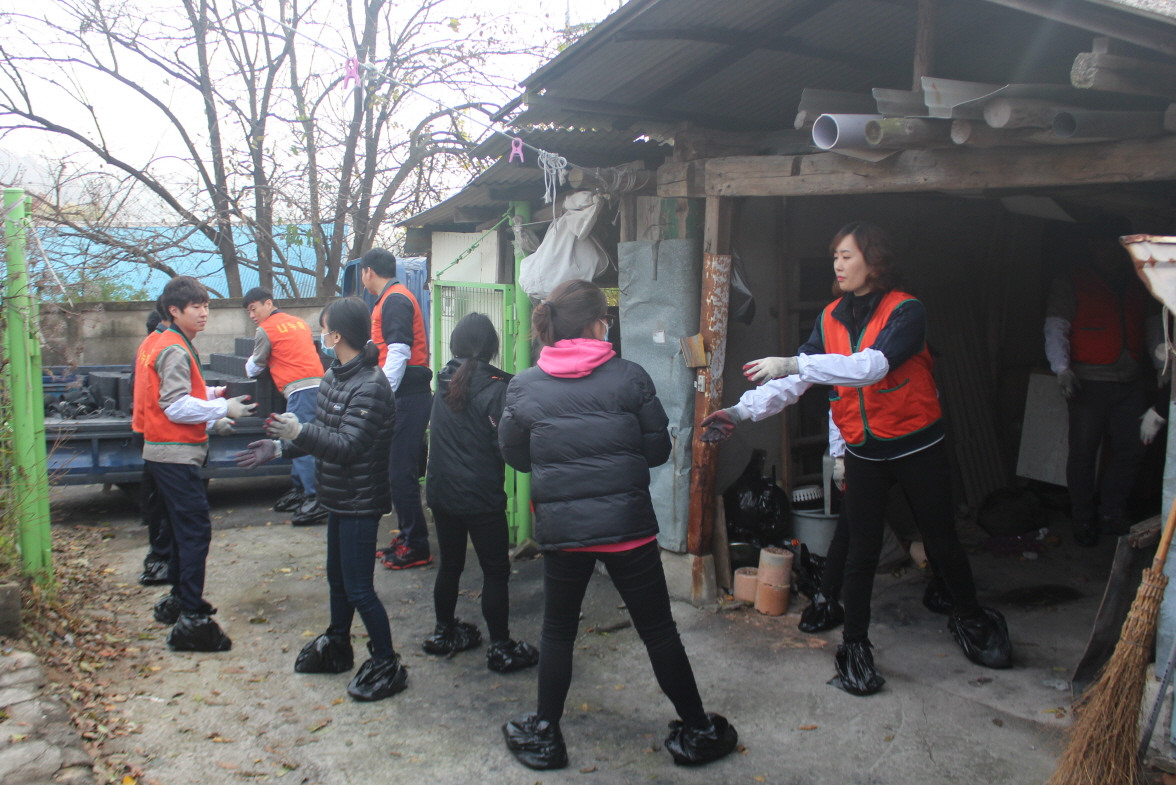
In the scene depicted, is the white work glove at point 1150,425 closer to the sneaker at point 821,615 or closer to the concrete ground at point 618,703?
the concrete ground at point 618,703

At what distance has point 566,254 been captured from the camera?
540cm

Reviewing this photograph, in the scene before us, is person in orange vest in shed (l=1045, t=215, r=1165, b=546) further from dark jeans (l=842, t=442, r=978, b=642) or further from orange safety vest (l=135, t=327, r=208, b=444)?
orange safety vest (l=135, t=327, r=208, b=444)

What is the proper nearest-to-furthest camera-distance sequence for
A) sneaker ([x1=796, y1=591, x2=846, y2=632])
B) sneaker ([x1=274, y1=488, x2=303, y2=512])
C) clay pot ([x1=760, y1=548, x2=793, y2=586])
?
sneaker ([x1=796, y1=591, x2=846, y2=632])
clay pot ([x1=760, y1=548, x2=793, y2=586])
sneaker ([x1=274, y1=488, x2=303, y2=512])

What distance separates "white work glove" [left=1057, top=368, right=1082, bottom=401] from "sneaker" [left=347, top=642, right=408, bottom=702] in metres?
4.38

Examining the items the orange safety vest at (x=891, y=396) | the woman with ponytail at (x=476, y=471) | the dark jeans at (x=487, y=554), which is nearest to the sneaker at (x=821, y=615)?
the orange safety vest at (x=891, y=396)

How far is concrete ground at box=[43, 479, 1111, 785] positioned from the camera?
315 cm

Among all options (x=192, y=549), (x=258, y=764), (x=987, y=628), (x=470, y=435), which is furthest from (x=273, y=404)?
(x=987, y=628)

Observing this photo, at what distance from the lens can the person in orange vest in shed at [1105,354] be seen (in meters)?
5.22

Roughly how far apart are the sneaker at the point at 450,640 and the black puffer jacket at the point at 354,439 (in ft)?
2.88

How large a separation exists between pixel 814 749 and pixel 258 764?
85.4 inches

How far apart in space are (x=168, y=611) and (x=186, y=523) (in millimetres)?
820

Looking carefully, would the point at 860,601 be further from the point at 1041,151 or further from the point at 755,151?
the point at 755,151

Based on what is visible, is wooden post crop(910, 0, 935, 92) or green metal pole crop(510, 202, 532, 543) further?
green metal pole crop(510, 202, 532, 543)

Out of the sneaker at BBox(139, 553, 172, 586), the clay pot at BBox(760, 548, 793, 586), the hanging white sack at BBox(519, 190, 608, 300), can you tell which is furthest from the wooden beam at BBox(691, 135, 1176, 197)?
the sneaker at BBox(139, 553, 172, 586)
